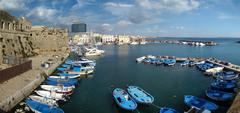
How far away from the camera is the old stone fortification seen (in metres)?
47.8

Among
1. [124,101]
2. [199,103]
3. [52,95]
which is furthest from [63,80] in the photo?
[199,103]

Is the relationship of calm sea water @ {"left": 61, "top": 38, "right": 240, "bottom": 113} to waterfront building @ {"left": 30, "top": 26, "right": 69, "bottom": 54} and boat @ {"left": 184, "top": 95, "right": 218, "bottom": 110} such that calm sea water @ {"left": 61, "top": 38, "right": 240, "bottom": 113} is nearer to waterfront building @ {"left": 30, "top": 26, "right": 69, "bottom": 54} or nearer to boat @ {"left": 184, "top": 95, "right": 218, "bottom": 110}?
boat @ {"left": 184, "top": 95, "right": 218, "bottom": 110}

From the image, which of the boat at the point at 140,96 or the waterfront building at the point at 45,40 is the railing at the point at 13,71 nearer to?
the boat at the point at 140,96

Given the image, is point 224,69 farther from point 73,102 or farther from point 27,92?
point 27,92

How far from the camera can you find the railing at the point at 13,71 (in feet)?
106

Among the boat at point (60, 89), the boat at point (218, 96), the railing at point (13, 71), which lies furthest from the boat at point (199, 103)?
the railing at point (13, 71)

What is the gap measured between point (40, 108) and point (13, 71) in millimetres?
12348

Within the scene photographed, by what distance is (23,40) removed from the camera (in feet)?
200

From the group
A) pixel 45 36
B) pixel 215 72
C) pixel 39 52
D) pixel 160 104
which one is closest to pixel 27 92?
pixel 160 104

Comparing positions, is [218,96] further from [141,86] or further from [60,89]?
[60,89]

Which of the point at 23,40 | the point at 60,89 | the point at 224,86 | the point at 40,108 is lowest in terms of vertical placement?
the point at 40,108

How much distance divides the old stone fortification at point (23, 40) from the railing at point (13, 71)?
3541 mm

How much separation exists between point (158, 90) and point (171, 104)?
7.14 meters

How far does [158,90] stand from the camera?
1478 inches
